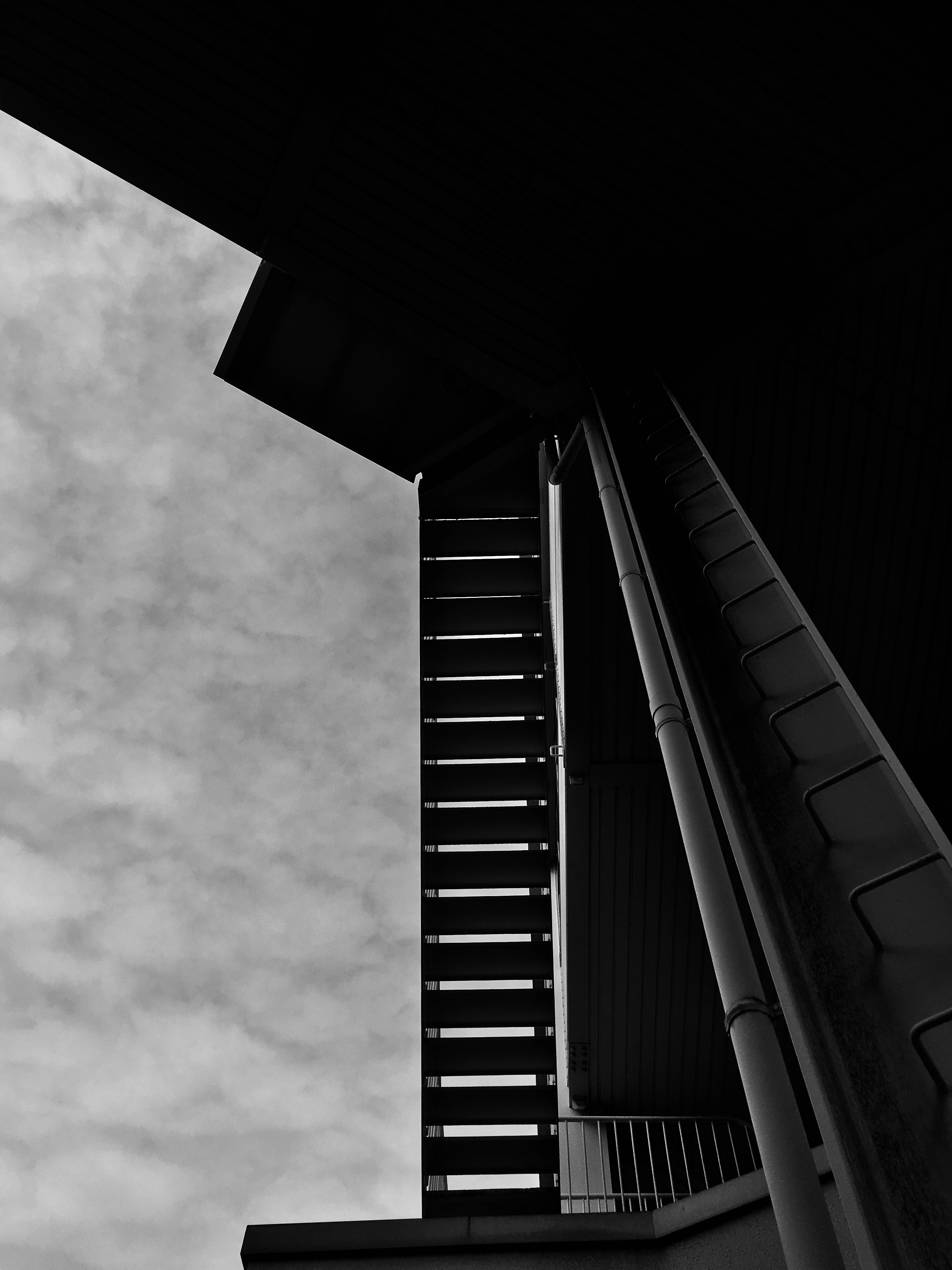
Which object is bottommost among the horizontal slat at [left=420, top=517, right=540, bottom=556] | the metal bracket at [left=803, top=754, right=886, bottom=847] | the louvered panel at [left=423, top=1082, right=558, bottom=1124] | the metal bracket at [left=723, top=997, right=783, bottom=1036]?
the metal bracket at [left=723, top=997, right=783, bottom=1036]

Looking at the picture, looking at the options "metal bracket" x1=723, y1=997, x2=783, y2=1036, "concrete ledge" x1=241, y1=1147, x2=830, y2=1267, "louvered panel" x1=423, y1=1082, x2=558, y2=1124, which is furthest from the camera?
"louvered panel" x1=423, y1=1082, x2=558, y2=1124

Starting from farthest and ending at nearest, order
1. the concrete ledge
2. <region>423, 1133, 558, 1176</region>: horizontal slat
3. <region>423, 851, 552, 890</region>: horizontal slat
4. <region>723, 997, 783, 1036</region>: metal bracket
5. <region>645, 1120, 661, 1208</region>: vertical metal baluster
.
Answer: <region>423, 851, 552, 890</region>: horizontal slat
<region>645, 1120, 661, 1208</region>: vertical metal baluster
<region>423, 1133, 558, 1176</region>: horizontal slat
the concrete ledge
<region>723, 997, 783, 1036</region>: metal bracket

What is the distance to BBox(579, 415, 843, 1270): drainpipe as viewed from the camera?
269 cm

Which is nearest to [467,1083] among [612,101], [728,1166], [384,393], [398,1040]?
[728,1166]

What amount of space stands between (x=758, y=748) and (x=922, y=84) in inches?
240

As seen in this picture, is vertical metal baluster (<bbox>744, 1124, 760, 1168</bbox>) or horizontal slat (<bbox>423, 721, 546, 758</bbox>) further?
vertical metal baluster (<bbox>744, 1124, 760, 1168</bbox>)

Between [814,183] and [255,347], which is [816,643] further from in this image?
[255,347]

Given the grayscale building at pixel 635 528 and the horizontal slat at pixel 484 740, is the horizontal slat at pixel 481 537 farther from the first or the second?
the horizontal slat at pixel 484 740

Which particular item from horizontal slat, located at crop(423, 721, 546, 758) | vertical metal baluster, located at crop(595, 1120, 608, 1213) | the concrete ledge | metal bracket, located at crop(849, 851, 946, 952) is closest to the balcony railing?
vertical metal baluster, located at crop(595, 1120, 608, 1213)

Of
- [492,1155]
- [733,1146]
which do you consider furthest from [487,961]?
[733,1146]

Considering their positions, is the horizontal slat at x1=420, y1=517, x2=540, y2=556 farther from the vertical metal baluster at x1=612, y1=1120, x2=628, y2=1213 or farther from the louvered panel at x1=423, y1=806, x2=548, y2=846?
the vertical metal baluster at x1=612, y1=1120, x2=628, y2=1213

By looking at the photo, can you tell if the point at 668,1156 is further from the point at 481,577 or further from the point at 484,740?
the point at 481,577

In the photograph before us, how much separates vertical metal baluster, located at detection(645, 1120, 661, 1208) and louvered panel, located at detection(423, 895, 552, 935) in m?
2.83

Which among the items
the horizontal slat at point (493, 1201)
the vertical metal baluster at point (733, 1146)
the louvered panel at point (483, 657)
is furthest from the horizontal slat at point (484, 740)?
the vertical metal baluster at point (733, 1146)
